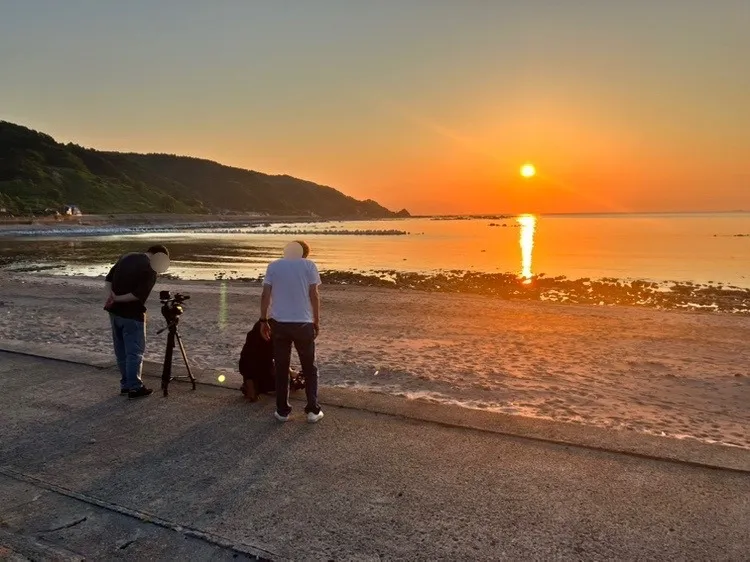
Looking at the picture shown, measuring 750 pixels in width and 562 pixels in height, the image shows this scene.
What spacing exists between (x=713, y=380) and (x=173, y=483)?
9.02 m

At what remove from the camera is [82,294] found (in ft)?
A: 64.2

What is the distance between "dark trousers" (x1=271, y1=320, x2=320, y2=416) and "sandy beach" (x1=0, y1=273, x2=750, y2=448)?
1660 millimetres

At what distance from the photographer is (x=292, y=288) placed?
18.0 feet

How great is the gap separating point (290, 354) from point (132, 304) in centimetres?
226

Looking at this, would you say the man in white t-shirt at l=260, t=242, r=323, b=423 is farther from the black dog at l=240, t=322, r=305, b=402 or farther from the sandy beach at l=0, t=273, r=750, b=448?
the sandy beach at l=0, t=273, r=750, b=448

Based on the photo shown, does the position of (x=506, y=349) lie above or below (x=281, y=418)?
below

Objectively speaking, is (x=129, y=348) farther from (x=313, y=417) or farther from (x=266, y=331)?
(x=313, y=417)

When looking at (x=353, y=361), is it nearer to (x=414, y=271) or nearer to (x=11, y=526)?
(x=11, y=526)

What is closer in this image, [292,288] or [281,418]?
[292,288]

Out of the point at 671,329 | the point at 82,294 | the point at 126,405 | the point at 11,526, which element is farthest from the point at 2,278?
the point at 671,329

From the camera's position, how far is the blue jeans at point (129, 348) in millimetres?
6465

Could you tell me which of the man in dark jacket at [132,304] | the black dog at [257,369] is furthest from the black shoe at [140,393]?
the black dog at [257,369]

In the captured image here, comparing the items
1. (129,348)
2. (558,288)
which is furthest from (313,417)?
(558,288)

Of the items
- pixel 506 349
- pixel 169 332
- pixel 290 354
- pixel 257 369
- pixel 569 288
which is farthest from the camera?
pixel 569 288
